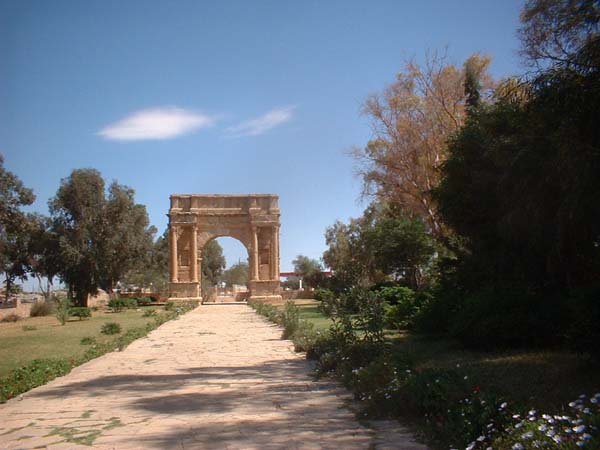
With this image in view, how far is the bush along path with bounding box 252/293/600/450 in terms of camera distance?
3.98 metres

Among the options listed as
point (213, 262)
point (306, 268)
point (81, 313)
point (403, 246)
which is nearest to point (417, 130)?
point (403, 246)

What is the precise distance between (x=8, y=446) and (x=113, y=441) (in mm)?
976

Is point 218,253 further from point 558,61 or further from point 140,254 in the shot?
point 558,61

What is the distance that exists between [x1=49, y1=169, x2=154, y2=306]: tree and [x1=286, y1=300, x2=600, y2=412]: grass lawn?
98.4 feet

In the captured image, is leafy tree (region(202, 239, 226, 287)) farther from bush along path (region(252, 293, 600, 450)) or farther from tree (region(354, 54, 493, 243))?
bush along path (region(252, 293, 600, 450))

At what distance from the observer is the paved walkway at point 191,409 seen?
540 centimetres

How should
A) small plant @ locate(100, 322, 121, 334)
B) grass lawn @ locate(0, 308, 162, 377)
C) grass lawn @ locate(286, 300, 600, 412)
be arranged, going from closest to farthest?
grass lawn @ locate(286, 300, 600, 412)
grass lawn @ locate(0, 308, 162, 377)
small plant @ locate(100, 322, 121, 334)

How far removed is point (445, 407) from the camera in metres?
5.32

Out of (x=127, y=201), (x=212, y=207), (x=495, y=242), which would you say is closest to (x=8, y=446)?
(x=495, y=242)

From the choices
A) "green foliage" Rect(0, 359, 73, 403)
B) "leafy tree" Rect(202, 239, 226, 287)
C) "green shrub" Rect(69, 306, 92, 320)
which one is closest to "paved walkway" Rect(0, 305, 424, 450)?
"green foliage" Rect(0, 359, 73, 403)

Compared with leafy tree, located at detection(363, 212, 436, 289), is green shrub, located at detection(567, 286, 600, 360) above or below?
below

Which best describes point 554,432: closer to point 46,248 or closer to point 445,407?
point 445,407

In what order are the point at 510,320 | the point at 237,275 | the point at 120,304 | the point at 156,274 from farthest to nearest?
the point at 237,275 < the point at 156,274 < the point at 120,304 < the point at 510,320

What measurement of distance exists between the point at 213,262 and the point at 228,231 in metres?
36.8
